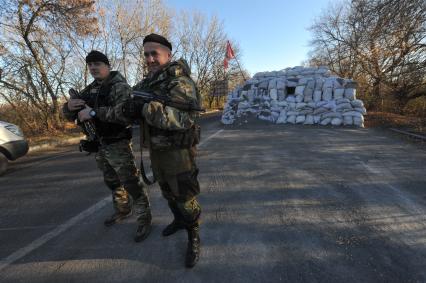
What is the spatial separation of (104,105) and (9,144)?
13.8 ft

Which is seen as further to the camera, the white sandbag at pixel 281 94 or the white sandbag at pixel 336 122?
the white sandbag at pixel 281 94

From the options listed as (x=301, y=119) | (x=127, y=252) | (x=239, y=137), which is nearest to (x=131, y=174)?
(x=127, y=252)

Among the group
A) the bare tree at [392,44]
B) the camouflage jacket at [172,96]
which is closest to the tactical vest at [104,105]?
the camouflage jacket at [172,96]

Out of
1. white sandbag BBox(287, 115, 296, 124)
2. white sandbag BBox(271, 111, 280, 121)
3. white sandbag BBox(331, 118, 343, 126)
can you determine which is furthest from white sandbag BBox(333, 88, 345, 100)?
white sandbag BBox(271, 111, 280, 121)

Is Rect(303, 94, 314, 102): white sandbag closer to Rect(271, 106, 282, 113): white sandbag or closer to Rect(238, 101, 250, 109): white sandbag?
Rect(271, 106, 282, 113): white sandbag

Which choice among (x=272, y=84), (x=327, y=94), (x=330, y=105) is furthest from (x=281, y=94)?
(x=330, y=105)

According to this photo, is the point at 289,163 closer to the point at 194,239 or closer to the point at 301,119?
the point at 194,239

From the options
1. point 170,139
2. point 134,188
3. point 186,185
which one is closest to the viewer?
point 170,139

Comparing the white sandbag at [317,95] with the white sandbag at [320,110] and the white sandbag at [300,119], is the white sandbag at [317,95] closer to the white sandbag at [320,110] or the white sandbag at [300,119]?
the white sandbag at [320,110]

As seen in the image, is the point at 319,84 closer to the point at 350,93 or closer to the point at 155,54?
the point at 350,93

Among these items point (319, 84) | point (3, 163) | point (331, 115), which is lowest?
point (3, 163)

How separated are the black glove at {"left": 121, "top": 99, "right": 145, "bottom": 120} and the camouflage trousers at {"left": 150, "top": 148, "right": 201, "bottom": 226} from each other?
0.39m

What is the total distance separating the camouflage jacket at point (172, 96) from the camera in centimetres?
196

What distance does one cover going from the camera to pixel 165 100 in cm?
205
